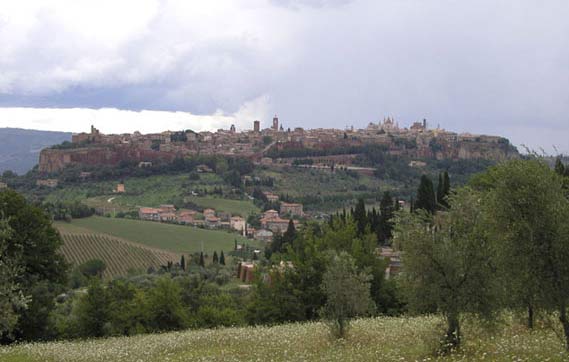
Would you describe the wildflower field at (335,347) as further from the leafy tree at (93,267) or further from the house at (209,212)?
the house at (209,212)

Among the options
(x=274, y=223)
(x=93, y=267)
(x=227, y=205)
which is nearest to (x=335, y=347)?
(x=93, y=267)

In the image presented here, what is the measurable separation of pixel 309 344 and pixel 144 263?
86423mm

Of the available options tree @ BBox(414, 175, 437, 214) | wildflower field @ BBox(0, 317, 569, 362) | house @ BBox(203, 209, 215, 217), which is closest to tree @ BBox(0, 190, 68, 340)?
wildflower field @ BBox(0, 317, 569, 362)

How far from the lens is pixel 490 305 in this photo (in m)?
16.8

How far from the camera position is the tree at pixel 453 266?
16.9 meters

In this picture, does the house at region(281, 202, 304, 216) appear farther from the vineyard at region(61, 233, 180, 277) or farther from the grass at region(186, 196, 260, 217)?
the vineyard at region(61, 233, 180, 277)

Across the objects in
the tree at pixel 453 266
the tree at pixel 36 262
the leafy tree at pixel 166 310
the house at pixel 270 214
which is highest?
the tree at pixel 453 266

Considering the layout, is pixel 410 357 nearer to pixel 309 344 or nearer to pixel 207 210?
pixel 309 344

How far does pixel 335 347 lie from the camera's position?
790 inches

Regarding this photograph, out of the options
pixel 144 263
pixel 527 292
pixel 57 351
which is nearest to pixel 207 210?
pixel 144 263

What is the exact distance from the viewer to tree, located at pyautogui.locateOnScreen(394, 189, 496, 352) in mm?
16906

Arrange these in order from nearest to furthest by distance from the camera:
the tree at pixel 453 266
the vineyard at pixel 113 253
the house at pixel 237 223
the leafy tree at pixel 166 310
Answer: the tree at pixel 453 266, the leafy tree at pixel 166 310, the vineyard at pixel 113 253, the house at pixel 237 223

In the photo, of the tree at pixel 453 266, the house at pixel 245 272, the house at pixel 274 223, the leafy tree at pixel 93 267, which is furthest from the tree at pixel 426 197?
the house at pixel 274 223

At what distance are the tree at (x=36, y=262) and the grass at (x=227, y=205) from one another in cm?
11799
